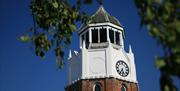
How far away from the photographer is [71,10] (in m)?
7.00

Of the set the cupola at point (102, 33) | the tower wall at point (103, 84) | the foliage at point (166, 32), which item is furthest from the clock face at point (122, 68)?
the foliage at point (166, 32)

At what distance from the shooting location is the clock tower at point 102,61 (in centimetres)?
3988

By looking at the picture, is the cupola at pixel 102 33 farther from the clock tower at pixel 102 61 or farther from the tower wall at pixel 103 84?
the tower wall at pixel 103 84

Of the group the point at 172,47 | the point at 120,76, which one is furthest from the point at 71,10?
the point at 120,76

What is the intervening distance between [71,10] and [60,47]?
2.15 ft

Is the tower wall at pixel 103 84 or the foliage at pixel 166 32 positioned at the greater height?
the tower wall at pixel 103 84

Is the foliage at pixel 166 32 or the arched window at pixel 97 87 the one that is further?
the arched window at pixel 97 87

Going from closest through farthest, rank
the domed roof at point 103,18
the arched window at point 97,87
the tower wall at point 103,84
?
1. the tower wall at point 103,84
2. the arched window at point 97,87
3. the domed roof at point 103,18

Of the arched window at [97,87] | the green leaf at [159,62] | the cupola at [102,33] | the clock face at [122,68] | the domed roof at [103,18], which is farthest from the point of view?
the domed roof at [103,18]

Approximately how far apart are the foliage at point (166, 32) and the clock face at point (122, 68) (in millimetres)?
37509

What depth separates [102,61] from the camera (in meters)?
40.5

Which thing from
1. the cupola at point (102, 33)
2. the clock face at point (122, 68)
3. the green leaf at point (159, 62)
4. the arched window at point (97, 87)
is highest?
the cupola at point (102, 33)

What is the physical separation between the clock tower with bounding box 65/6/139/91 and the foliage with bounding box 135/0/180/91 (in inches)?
1427

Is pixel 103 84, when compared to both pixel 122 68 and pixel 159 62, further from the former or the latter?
pixel 159 62
